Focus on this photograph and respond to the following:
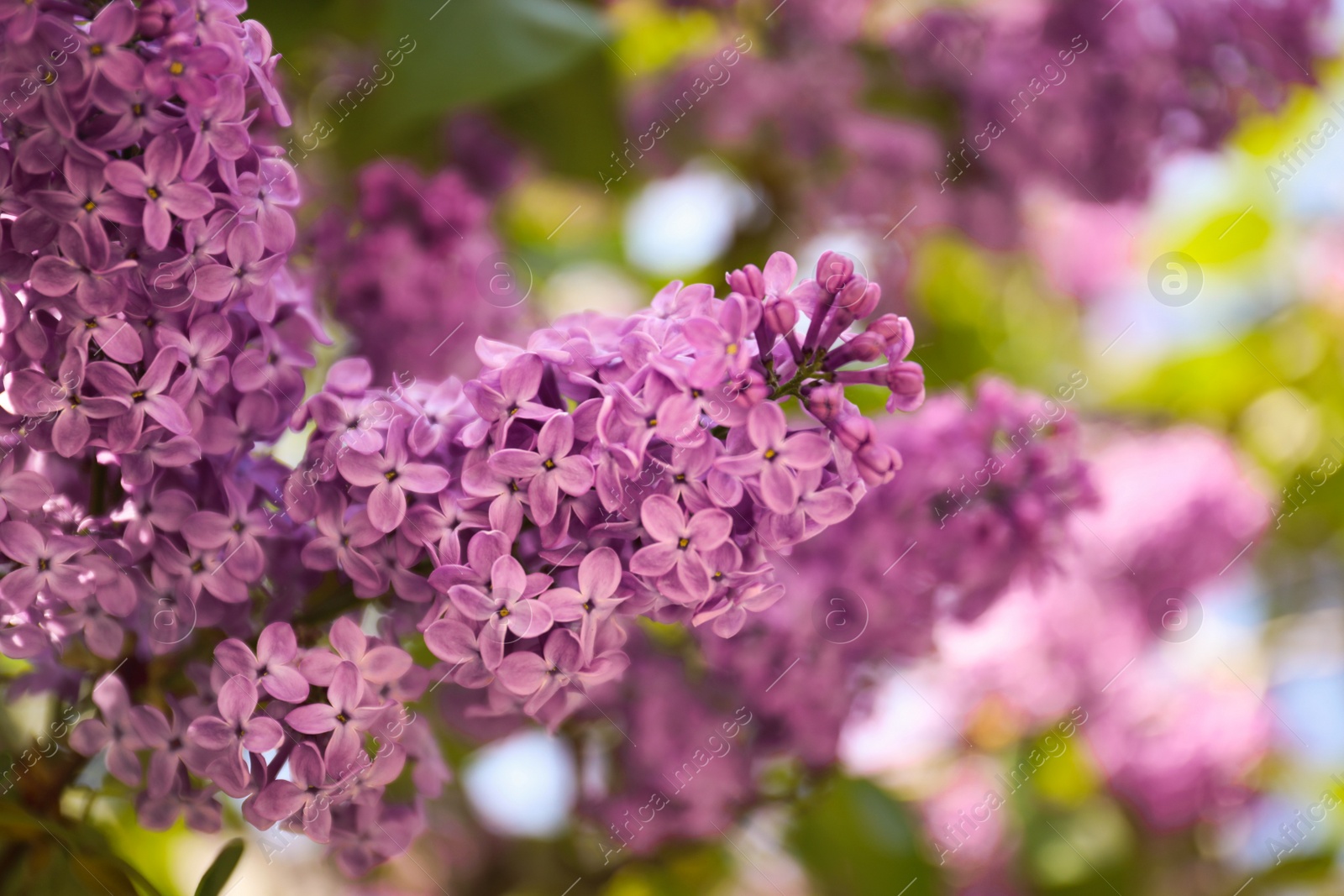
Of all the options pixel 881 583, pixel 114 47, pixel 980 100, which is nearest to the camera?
pixel 114 47

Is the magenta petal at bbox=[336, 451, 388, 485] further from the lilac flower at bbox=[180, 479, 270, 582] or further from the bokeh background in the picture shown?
the bokeh background

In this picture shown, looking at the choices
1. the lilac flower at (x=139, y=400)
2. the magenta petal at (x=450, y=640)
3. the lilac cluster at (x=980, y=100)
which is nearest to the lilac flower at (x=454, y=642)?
→ the magenta petal at (x=450, y=640)

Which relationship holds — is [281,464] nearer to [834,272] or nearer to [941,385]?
[834,272]

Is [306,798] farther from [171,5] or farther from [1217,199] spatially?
[1217,199]

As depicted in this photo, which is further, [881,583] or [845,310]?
[881,583]

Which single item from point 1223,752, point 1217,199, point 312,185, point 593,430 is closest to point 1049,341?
point 1217,199

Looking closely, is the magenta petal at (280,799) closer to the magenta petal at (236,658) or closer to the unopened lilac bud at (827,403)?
the magenta petal at (236,658)

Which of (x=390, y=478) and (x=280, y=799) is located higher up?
(x=390, y=478)

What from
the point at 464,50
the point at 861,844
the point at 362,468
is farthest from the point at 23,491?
the point at 861,844

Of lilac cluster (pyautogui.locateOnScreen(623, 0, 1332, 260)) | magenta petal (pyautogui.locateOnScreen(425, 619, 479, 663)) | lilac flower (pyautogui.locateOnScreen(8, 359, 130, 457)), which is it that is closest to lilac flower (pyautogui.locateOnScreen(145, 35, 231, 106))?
lilac flower (pyautogui.locateOnScreen(8, 359, 130, 457))
